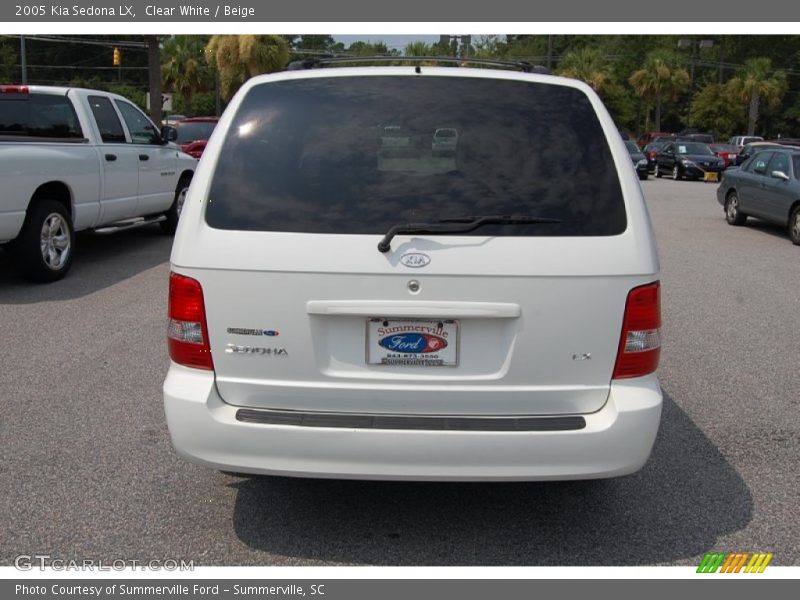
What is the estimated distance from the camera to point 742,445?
4.70 m

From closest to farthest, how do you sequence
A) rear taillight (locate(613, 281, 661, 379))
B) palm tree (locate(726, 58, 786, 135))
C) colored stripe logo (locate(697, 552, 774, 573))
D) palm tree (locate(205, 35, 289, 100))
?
rear taillight (locate(613, 281, 661, 379)) → colored stripe logo (locate(697, 552, 774, 573)) → palm tree (locate(205, 35, 289, 100)) → palm tree (locate(726, 58, 786, 135))

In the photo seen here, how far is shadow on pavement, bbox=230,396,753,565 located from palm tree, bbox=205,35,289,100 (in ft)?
125

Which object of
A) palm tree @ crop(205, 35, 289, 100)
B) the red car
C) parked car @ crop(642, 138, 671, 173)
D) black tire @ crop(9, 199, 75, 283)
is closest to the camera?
black tire @ crop(9, 199, 75, 283)

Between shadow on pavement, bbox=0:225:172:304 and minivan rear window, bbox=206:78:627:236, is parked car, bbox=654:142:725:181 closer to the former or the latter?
shadow on pavement, bbox=0:225:172:304

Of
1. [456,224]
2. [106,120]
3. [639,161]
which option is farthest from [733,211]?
[639,161]

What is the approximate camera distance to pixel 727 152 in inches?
1420

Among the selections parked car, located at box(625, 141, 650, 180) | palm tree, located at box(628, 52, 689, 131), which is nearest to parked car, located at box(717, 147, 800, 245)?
parked car, located at box(625, 141, 650, 180)

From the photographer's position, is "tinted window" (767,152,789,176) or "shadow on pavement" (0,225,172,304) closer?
"shadow on pavement" (0,225,172,304)

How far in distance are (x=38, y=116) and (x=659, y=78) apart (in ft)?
194

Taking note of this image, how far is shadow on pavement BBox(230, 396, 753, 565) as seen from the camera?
3494mm

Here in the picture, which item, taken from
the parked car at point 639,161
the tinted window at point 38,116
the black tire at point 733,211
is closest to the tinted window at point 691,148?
the parked car at point 639,161

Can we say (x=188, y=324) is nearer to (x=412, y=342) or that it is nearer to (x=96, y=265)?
(x=412, y=342)

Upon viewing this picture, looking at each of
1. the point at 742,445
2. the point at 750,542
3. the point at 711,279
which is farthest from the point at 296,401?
the point at 711,279

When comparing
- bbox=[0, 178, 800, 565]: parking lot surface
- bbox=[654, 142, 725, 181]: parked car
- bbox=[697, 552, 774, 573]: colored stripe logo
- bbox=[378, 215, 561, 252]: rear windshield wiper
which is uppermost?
bbox=[378, 215, 561, 252]: rear windshield wiper
